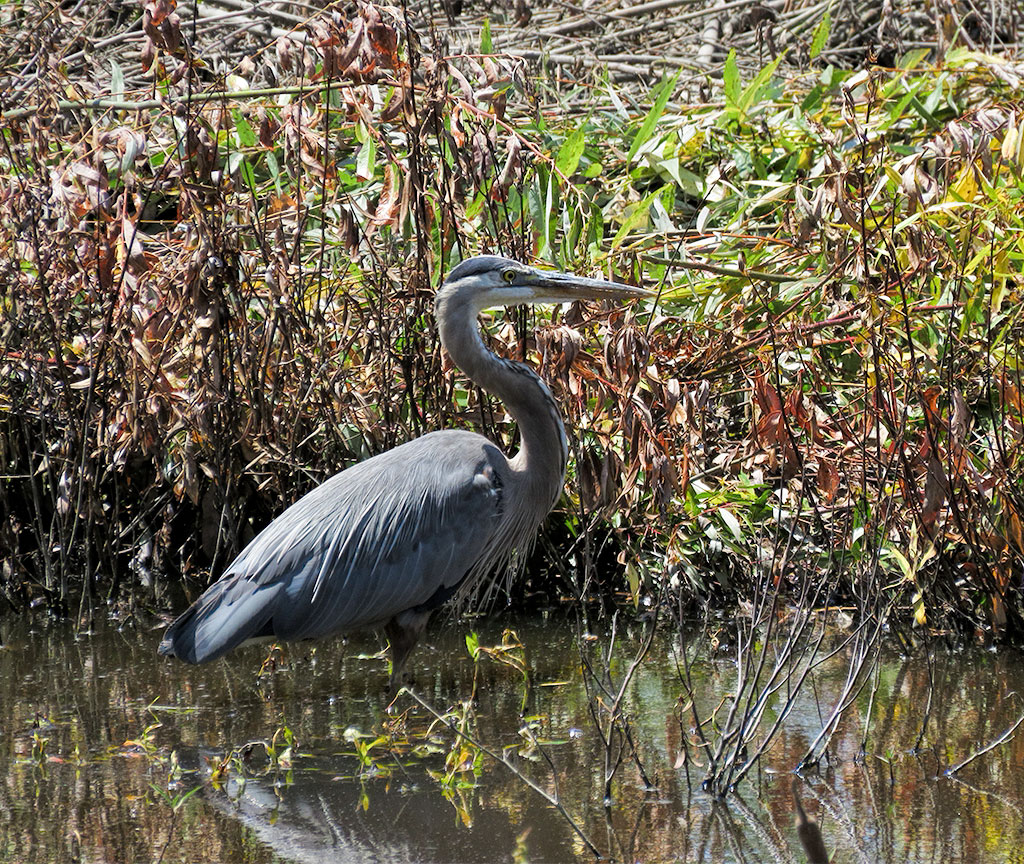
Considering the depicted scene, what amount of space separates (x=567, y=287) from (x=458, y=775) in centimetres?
163

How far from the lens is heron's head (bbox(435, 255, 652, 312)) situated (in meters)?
4.46

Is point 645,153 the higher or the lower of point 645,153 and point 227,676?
the higher

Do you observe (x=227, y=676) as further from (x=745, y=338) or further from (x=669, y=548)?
(x=745, y=338)

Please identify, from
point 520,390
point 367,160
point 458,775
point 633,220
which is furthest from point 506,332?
point 458,775

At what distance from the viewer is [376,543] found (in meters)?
4.50

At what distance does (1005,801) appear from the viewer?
3525 mm

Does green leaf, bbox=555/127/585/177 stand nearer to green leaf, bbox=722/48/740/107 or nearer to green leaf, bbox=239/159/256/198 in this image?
green leaf, bbox=722/48/740/107

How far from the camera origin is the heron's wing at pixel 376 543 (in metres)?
4.38

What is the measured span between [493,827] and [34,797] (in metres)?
1.32

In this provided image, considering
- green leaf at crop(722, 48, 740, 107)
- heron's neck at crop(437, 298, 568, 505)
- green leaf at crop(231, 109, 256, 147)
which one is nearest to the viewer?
heron's neck at crop(437, 298, 568, 505)

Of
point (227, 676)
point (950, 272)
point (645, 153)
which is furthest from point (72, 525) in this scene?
point (950, 272)

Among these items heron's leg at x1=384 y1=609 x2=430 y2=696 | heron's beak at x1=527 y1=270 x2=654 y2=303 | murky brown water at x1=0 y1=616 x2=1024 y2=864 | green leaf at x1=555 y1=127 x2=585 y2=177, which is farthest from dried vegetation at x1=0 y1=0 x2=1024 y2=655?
heron's leg at x1=384 y1=609 x2=430 y2=696

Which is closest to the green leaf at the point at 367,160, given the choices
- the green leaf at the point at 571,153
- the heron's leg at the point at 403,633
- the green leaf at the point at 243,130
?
the green leaf at the point at 243,130

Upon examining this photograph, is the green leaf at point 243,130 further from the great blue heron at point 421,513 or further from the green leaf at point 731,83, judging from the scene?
the green leaf at point 731,83
